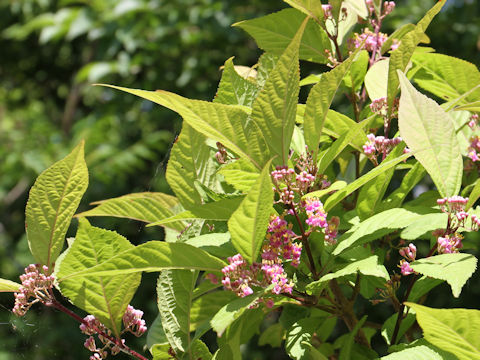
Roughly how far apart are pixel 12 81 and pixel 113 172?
2.10 m

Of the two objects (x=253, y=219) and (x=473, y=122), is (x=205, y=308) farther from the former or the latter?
(x=473, y=122)

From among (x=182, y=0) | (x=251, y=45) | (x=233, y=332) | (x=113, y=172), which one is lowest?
(x=113, y=172)

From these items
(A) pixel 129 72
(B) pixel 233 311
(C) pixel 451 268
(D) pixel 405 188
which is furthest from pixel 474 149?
(A) pixel 129 72

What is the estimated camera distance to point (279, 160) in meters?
0.44

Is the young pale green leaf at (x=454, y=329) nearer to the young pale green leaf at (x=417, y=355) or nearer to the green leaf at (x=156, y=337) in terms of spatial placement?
the young pale green leaf at (x=417, y=355)

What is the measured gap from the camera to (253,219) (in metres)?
0.39

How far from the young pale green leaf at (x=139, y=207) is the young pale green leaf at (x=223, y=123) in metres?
0.12

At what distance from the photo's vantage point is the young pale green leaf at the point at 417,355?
0.38 metres

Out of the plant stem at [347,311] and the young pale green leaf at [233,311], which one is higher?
the young pale green leaf at [233,311]

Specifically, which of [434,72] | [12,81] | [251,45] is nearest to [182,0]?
[251,45]

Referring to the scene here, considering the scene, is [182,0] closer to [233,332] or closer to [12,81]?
[12,81]

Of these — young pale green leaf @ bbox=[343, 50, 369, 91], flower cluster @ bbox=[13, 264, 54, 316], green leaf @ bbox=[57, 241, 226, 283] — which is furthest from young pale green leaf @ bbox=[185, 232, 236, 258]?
young pale green leaf @ bbox=[343, 50, 369, 91]

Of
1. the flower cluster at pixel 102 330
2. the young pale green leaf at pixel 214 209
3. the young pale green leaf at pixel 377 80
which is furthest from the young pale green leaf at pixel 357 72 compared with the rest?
the flower cluster at pixel 102 330

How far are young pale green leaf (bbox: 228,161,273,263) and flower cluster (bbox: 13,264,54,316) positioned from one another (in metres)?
0.18
